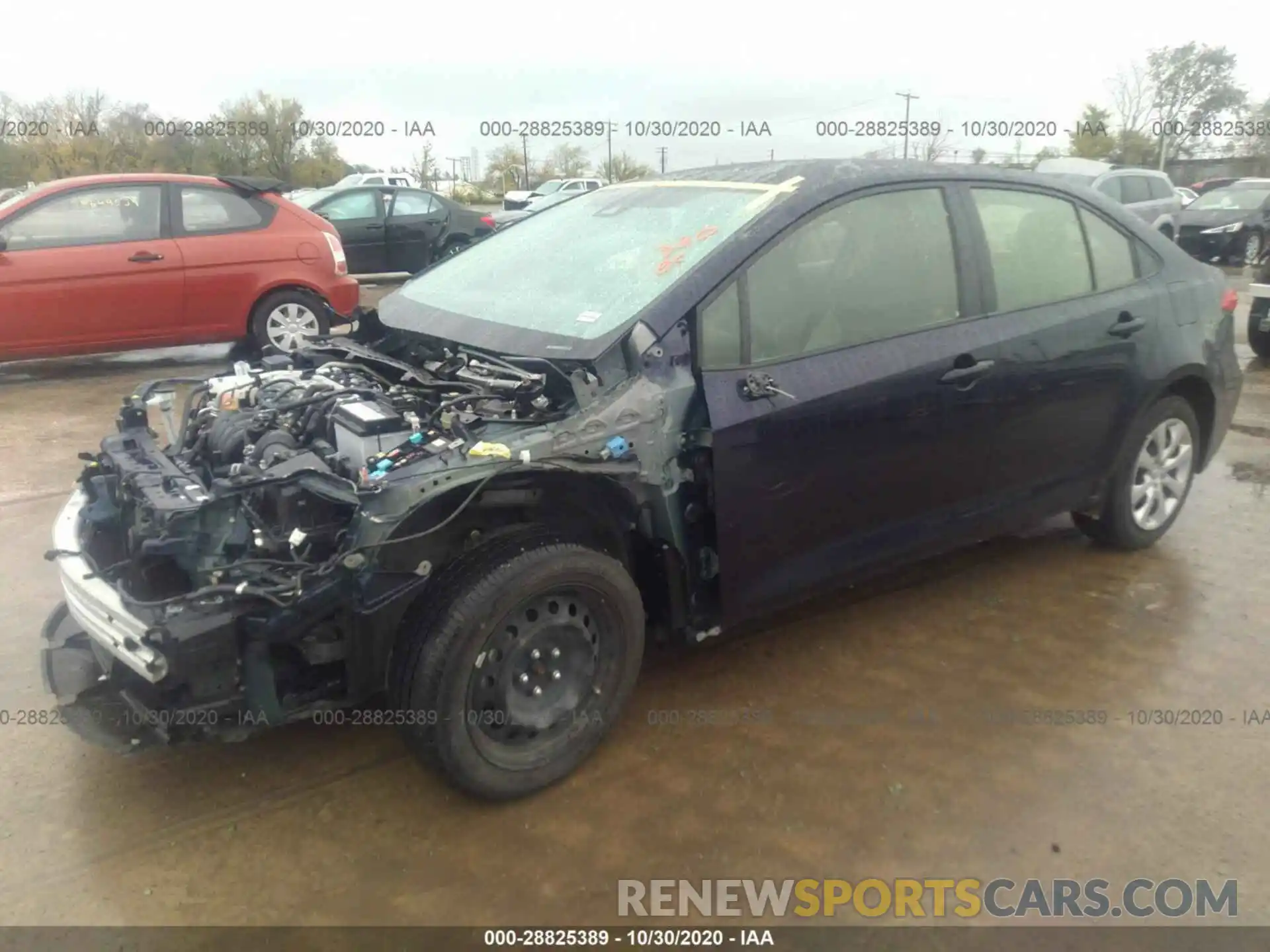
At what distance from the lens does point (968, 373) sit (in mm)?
3385

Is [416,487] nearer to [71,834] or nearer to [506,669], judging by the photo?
[506,669]

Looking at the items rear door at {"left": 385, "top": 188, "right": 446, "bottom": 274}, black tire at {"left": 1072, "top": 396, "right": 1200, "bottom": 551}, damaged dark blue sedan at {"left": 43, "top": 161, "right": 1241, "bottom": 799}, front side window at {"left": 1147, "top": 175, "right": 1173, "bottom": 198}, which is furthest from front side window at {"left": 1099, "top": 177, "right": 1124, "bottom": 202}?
damaged dark blue sedan at {"left": 43, "top": 161, "right": 1241, "bottom": 799}

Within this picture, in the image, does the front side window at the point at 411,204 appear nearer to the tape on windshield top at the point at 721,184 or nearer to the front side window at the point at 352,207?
the front side window at the point at 352,207

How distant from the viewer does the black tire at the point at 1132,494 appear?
164 inches

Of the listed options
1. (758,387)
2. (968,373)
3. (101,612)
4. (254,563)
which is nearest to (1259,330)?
(968,373)

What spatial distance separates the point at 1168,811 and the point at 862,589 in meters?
1.54

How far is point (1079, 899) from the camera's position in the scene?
2.44 m

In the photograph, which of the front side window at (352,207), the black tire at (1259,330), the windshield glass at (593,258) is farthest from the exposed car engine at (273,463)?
the front side window at (352,207)

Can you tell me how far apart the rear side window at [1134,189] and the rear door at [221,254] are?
44.0 feet

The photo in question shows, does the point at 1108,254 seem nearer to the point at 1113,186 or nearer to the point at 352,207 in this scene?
the point at 352,207

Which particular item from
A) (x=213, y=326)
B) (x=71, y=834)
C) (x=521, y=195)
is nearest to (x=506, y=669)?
(x=71, y=834)

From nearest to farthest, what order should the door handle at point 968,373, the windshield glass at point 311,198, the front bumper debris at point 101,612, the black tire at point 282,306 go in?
the front bumper debris at point 101,612 < the door handle at point 968,373 < the black tire at point 282,306 < the windshield glass at point 311,198

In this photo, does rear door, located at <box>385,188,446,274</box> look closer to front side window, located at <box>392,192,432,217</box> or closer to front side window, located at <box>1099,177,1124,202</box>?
front side window, located at <box>392,192,432,217</box>

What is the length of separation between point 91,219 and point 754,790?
7.12 meters
